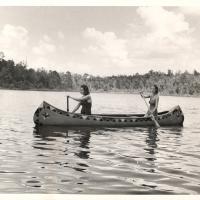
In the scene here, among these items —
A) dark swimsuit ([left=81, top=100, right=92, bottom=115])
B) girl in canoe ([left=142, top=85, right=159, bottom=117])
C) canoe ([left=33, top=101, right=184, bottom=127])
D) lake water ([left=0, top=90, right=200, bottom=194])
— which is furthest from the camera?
girl in canoe ([left=142, top=85, right=159, bottom=117])

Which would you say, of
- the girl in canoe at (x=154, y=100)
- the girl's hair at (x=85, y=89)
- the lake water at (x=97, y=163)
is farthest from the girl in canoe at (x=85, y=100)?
the girl in canoe at (x=154, y=100)

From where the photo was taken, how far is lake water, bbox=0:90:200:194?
807cm

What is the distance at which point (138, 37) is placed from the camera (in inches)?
470

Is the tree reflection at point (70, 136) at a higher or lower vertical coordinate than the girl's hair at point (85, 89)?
lower

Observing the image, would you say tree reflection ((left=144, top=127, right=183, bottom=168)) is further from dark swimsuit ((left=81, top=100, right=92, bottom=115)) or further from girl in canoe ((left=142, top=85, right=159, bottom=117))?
dark swimsuit ((left=81, top=100, right=92, bottom=115))

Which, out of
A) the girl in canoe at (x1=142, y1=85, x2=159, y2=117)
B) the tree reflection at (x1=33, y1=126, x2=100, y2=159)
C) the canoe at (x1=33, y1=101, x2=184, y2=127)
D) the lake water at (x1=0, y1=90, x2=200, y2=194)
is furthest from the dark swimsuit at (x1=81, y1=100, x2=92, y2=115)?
the girl in canoe at (x1=142, y1=85, x2=159, y2=117)

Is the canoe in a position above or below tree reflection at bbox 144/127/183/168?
above

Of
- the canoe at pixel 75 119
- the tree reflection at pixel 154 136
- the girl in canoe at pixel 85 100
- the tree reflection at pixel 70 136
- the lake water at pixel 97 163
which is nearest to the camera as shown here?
the lake water at pixel 97 163

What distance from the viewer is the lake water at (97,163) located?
8072mm

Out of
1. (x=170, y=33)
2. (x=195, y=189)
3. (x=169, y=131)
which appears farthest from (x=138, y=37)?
(x=169, y=131)

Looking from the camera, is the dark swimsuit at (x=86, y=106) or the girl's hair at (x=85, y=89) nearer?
the girl's hair at (x=85, y=89)

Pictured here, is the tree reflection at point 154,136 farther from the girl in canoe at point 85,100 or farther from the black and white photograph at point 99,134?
the girl in canoe at point 85,100

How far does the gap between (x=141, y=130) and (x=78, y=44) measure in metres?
6.60
